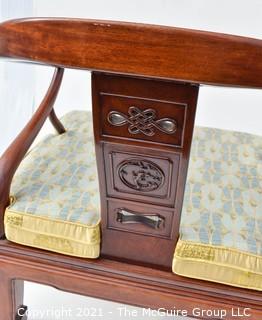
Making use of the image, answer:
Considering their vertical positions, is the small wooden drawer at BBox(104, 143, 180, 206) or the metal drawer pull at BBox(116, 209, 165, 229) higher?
the small wooden drawer at BBox(104, 143, 180, 206)

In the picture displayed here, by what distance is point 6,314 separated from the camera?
1.03m

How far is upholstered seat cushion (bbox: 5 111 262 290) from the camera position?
0.85m

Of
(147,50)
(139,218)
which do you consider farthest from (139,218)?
(147,50)

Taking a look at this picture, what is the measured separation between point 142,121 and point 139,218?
24 cm

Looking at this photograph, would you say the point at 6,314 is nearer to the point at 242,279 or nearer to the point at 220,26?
the point at 242,279

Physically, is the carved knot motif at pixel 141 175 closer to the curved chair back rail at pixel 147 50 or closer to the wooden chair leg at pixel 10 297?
the curved chair back rail at pixel 147 50

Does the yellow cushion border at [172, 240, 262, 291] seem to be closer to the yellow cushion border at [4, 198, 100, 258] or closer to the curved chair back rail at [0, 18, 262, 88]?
the yellow cushion border at [4, 198, 100, 258]

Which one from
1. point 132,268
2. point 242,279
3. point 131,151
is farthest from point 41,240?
point 242,279

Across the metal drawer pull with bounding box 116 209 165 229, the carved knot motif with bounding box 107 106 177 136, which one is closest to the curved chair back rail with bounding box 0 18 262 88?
the carved knot motif with bounding box 107 106 177 136

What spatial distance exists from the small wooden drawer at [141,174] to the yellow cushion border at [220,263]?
129 millimetres

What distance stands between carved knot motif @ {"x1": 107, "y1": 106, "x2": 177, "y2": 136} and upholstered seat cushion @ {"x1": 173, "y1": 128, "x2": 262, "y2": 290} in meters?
0.28

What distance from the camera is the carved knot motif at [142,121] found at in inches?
27.0

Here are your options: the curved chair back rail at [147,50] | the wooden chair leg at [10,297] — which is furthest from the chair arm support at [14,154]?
the curved chair back rail at [147,50]

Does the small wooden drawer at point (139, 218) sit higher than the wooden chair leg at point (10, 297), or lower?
higher
